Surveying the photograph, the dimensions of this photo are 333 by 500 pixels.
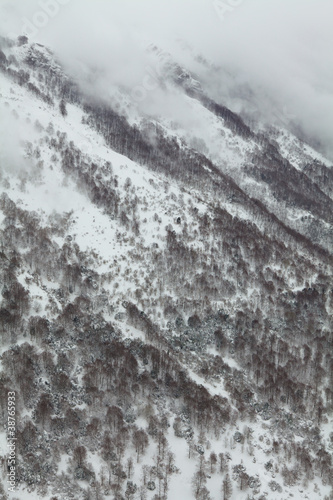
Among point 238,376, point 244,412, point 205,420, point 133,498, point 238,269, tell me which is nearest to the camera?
point 133,498

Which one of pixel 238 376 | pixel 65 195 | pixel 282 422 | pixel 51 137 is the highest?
pixel 51 137

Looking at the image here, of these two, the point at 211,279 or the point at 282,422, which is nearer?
the point at 282,422

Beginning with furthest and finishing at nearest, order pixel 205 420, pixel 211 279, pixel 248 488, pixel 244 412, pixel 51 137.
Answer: pixel 51 137, pixel 211 279, pixel 244 412, pixel 205 420, pixel 248 488

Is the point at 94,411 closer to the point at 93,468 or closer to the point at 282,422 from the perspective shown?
the point at 93,468

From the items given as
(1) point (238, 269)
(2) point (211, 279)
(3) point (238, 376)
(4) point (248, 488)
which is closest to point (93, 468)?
(4) point (248, 488)

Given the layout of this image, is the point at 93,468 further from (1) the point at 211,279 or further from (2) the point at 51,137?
(2) the point at 51,137

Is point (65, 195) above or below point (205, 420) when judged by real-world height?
above

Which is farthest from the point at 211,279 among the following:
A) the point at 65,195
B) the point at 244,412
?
the point at 65,195
